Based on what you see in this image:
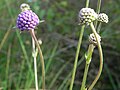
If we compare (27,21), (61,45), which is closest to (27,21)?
(27,21)

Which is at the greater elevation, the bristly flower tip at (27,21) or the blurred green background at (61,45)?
the bristly flower tip at (27,21)

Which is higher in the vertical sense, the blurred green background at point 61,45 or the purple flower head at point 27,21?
the purple flower head at point 27,21

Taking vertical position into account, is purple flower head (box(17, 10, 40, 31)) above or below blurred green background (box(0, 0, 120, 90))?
above

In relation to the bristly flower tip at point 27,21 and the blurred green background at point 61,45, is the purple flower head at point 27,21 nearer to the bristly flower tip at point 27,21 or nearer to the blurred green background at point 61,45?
the bristly flower tip at point 27,21

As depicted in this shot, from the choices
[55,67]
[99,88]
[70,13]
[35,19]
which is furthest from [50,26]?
[35,19]

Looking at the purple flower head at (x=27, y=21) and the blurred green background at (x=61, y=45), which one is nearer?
the purple flower head at (x=27, y=21)

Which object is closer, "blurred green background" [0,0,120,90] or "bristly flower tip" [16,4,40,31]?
"bristly flower tip" [16,4,40,31]

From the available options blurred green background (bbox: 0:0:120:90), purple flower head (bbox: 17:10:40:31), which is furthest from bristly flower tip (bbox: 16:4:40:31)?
blurred green background (bbox: 0:0:120:90)

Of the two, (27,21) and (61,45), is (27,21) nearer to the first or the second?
(27,21)

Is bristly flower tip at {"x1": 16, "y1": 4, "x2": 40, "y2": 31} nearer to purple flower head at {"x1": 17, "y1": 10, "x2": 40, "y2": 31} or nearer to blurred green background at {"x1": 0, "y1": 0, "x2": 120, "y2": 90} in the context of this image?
purple flower head at {"x1": 17, "y1": 10, "x2": 40, "y2": 31}

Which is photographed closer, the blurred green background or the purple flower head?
the purple flower head

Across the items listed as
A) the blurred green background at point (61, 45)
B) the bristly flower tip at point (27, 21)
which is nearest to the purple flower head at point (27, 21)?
the bristly flower tip at point (27, 21)
